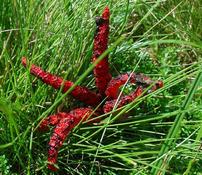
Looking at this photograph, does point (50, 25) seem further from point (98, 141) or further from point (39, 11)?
point (98, 141)

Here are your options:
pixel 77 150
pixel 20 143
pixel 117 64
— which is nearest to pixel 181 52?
pixel 117 64

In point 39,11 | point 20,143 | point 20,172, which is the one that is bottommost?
point 20,172

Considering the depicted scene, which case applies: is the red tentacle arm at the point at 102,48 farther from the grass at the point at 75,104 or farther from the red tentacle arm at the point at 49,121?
the red tentacle arm at the point at 49,121

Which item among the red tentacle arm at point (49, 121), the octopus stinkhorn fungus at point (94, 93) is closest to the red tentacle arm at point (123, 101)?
the octopus stinkhorn fungus at point (94, 93)

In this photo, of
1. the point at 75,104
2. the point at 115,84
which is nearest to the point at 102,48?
the point at 115,84

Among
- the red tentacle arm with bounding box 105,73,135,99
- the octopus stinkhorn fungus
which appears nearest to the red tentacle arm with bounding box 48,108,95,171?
the octopus stinkhorn fungus

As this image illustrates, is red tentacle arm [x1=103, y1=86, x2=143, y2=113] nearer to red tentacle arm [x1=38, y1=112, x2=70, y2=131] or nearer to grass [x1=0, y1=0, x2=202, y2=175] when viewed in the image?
grass [x1=0, y1=0, x2=202, y2=175]
